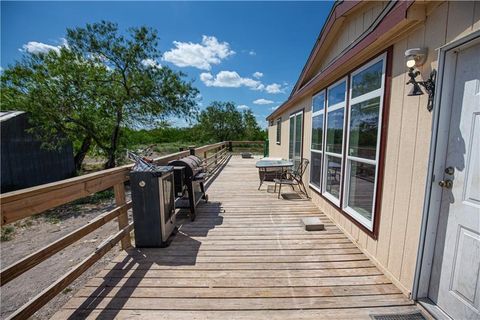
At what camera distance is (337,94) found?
3.43 meters

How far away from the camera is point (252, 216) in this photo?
12.2ft

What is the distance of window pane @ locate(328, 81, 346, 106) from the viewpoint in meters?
3.23

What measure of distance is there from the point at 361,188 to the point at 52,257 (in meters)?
4.83

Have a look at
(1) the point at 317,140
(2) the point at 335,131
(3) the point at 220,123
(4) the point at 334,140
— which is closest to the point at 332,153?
(4) the point at 334,140

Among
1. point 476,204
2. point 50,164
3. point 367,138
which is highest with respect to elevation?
point 367,138

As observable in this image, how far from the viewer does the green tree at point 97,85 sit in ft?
26.4

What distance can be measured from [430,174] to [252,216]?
2.54 metres

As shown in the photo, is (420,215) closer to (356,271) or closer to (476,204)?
(476,204)

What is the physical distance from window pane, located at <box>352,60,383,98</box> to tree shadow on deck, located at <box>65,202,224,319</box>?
9.05 ft

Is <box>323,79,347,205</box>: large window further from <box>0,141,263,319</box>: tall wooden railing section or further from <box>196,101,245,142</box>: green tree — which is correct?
<box>196,101,245,142</box>: green tree

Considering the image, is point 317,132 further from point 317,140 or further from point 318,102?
point 318,102

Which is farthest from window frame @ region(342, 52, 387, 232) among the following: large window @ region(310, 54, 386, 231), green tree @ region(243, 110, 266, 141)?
green tree @ region(243, 110, 266, 141)

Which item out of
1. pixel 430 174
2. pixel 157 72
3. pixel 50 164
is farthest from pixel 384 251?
pixel 50 164

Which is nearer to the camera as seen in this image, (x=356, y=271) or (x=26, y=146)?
(x=356, y=271)
